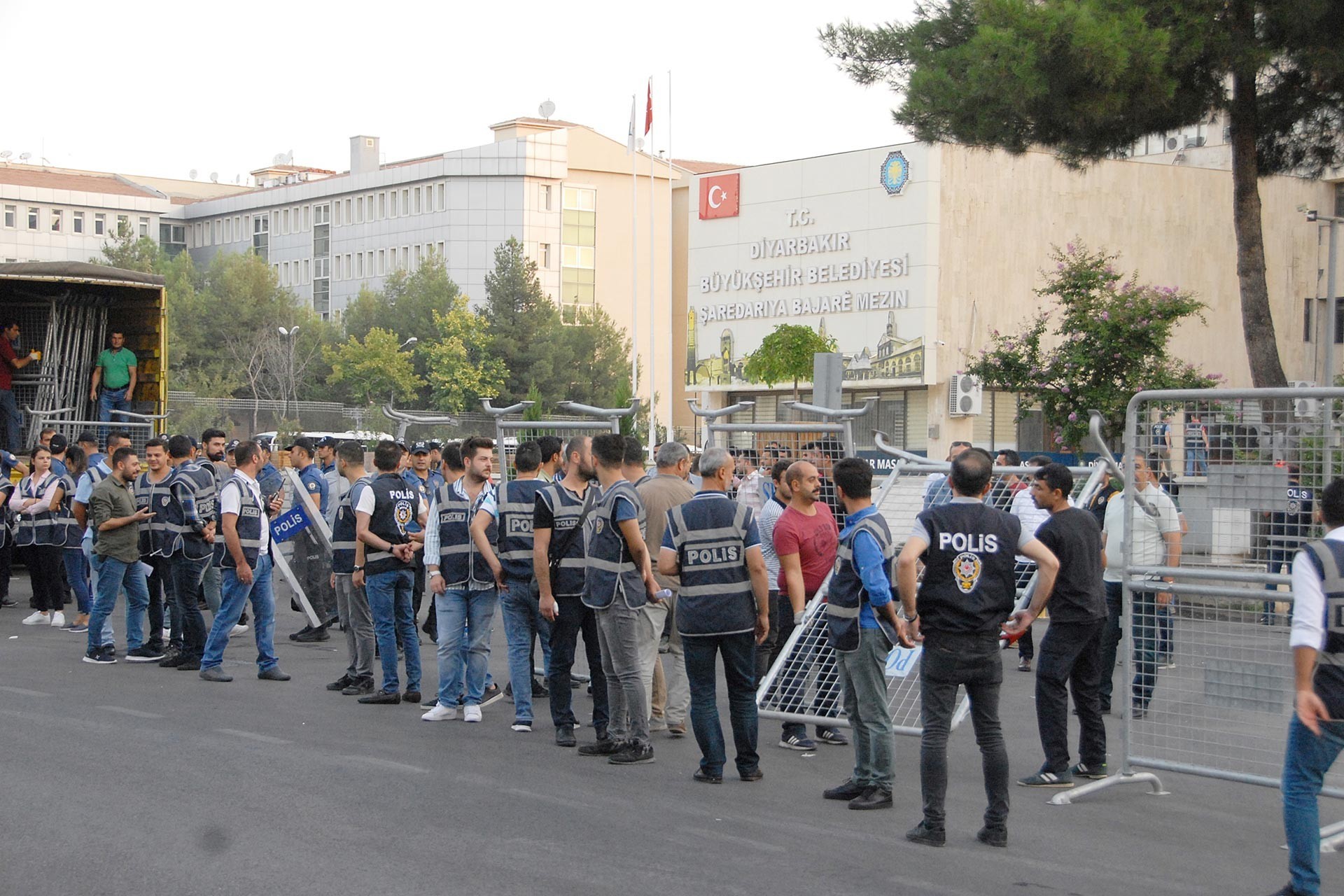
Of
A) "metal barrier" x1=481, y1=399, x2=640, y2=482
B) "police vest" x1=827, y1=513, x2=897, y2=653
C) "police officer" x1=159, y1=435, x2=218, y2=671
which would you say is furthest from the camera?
"police officer" x1=159, y1=435, x2=218, y2=671

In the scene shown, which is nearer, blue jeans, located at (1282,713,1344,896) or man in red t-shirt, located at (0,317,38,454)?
blue jeans, located at (1282,713,1344,896)

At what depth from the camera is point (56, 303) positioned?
66.7 feet

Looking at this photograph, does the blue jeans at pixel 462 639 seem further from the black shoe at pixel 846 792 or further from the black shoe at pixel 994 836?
the black shoe at pixel 994 836

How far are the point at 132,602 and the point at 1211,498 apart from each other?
9.07 metres

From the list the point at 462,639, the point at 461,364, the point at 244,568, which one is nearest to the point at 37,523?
the point at 244,568

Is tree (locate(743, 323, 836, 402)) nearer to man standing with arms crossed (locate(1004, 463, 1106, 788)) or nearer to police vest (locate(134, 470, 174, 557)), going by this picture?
police vest (locate(134, 470, 174, 557))

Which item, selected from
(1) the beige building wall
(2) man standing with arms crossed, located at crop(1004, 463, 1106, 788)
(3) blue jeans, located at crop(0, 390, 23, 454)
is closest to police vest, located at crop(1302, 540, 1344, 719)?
(2) man standing with arms crossed, located at crop(1004, 463, 1106, 788)

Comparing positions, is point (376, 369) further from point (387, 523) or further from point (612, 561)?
point (612, 561)

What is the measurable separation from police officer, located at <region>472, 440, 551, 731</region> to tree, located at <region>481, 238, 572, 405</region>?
64.2m

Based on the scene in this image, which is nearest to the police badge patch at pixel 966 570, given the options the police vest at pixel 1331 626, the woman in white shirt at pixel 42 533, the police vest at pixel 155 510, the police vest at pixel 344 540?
the police vest at pixel 1331 626

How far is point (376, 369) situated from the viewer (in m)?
70.1

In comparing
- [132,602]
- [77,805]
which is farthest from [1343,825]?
[132,602]

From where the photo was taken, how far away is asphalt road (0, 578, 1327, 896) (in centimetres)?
614

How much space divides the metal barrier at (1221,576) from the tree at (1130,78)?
931 cm
